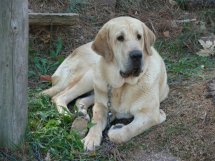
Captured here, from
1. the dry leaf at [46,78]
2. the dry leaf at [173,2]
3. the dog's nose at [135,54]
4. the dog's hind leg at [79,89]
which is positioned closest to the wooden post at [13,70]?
the dog's nose at [135,54]

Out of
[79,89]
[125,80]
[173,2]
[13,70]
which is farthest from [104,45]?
[173,2]

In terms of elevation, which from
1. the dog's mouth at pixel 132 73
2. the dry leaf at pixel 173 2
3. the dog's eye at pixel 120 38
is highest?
the dog's eye at pixel 120 38

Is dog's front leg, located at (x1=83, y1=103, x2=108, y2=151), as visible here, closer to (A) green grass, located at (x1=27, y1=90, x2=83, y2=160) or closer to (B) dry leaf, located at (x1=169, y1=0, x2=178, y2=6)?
(A) green grass, located at (x1=27, y1=90, x2=83, y2=160)

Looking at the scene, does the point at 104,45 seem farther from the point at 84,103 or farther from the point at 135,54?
the point at 84,103

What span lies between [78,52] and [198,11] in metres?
2.74

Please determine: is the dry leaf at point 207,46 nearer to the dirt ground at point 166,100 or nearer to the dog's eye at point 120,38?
the dirt ground at point 166,100

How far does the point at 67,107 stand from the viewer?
17.1 ft

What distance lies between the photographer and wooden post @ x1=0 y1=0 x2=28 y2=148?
3746 mm

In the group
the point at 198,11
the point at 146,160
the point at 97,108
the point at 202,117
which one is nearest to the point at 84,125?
the point at 97,108

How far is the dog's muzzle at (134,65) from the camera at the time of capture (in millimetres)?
4391

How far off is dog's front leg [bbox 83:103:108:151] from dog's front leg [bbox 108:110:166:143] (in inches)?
4.3

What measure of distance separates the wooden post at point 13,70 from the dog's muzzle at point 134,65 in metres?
0.96

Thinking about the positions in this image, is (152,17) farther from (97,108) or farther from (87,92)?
(97,108)

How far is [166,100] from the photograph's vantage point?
17.2 feet
